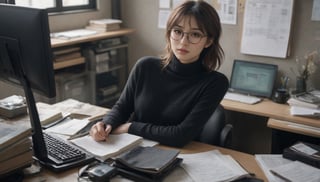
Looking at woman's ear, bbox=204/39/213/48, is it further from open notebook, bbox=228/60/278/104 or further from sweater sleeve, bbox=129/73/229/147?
open notebook, bbox=228/60/278/104

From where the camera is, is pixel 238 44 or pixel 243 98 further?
pixel 238 44

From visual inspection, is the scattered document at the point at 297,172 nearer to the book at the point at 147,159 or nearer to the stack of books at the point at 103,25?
the book at the point at 147,159

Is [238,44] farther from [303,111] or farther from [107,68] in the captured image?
[107,68]

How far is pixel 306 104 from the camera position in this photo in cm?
260

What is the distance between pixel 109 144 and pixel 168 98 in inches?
17.2

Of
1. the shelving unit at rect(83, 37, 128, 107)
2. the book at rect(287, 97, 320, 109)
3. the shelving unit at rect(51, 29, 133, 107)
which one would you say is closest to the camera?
the book at rect(287, 97, 320, 109)

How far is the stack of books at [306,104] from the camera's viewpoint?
248 cm

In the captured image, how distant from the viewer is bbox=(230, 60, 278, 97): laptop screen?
2951mm

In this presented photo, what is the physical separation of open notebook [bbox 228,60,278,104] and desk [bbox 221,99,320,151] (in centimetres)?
14

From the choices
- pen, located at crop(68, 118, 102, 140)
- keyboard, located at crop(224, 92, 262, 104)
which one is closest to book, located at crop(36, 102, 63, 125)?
pen, located at crop(68, 118, 102, 140)

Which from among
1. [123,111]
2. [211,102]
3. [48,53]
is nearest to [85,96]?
[123,111]

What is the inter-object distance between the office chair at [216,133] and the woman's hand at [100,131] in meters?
0.50

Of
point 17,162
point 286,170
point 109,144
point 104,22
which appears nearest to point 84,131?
point 109,144

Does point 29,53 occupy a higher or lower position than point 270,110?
higher
